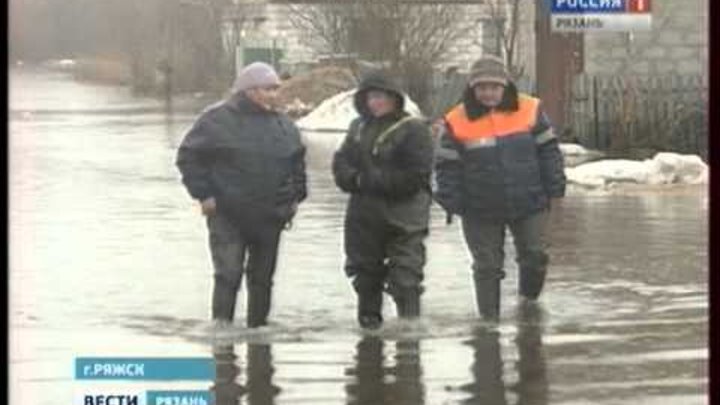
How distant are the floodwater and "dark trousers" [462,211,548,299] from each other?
35mm

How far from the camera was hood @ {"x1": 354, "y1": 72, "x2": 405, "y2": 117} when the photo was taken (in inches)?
193

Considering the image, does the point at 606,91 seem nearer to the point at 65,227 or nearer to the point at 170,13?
the point at 170,13

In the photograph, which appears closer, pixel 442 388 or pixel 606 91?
pixel 606 91

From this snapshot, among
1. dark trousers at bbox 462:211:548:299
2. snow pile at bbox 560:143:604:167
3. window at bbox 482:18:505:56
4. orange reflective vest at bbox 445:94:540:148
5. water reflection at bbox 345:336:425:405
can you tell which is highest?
window at bbox 482:18:505:56

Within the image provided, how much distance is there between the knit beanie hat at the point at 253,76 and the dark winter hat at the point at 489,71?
51 centimetres

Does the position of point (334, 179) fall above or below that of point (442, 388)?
above

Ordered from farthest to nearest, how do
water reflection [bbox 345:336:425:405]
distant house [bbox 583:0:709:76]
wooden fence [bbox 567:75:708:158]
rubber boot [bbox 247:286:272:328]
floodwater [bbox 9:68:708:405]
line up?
water reflection [bbox 345:336:425:405] → rubber boot [bbox 247:286:272:328] → floodwater [bbox 9:68:708:405] → wooden fence [bbox 567:75:708:158] → distant house [bbox 583:0:709:76]

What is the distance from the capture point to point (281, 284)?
5.05m

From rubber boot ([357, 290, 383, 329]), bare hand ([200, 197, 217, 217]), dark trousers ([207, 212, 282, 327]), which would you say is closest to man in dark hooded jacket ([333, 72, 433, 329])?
rubber boot ([357, 290, 383, 329])

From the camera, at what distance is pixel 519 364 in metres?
5.16

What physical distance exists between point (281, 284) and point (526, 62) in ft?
2.86

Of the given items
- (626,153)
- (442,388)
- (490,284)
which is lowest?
(442,388)

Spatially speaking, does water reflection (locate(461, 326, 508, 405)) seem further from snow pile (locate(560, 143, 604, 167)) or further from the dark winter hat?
the dark winter hat

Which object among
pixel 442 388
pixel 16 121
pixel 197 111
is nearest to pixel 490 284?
pixel 442 388
